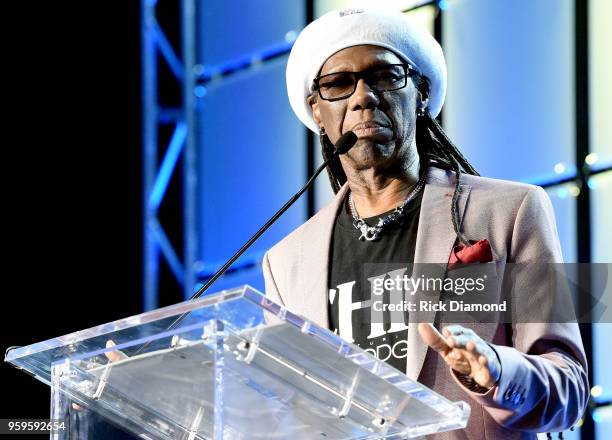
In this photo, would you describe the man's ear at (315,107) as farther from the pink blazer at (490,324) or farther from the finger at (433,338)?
the finger at (433,338)

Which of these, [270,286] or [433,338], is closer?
[433,338]

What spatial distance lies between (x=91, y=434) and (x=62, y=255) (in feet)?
11.9

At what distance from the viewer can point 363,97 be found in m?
2.94

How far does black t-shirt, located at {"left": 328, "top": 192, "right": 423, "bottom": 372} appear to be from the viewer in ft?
8.95

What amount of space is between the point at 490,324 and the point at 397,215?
48 centimetres

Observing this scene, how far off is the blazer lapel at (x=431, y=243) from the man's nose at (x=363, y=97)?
0.26 m

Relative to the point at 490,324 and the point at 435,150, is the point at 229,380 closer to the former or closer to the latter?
the point at 490,324

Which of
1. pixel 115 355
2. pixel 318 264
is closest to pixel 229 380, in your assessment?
pixel 115 355

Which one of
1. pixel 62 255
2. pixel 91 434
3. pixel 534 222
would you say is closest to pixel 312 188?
pixel 62 255

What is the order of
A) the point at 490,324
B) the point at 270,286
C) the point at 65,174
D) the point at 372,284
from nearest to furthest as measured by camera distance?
1. the point at 490,324
2. the point at 372,284
3. the point at 270,286
4. the point at 65,174

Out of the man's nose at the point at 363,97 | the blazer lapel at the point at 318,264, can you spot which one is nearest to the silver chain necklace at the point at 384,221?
the blazer lapel at the point at 318,264

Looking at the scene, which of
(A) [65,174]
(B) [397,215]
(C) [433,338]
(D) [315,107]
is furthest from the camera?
(A) [65,174]

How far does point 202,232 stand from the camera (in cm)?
618

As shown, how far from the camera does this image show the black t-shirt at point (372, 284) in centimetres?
273
